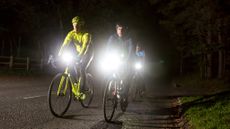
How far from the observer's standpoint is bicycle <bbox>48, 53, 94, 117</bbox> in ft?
30.6

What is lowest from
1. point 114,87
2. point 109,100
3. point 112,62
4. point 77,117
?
point 77,117

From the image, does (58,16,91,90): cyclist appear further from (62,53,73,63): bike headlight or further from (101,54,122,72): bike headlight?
(101,54,122,72): bike headlight

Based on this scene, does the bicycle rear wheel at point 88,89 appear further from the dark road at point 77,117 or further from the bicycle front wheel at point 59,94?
the bicycle front wheel at point 59,94

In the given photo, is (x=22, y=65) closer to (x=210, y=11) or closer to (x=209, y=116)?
(x=210, y=11)

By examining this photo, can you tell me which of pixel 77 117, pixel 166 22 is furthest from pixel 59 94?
pixel 166 22

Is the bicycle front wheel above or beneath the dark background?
beneath

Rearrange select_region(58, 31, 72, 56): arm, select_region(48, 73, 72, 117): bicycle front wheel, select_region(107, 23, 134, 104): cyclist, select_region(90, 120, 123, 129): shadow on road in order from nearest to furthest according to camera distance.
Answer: select_region(90, 120, 123, 129): shadow on road < select_region(48, 73, 72, 117): bicycle front wheel < select_region(58, 31, 72, 56): arm < select_region(107, 23, 134, 104): cyclist

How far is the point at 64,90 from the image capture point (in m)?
9.63

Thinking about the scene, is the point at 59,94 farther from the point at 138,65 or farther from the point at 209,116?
the point at 138,65

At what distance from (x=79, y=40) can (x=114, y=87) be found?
1524mm

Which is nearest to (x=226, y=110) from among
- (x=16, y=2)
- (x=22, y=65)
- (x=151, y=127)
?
(x=151, y=127)

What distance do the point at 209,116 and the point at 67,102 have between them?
3.72m

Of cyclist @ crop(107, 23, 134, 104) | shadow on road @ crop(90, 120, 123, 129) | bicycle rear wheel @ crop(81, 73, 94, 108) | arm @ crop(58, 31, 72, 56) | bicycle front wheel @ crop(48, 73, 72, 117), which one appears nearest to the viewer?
shadow on road @ crop(90, 120, 123, 129)

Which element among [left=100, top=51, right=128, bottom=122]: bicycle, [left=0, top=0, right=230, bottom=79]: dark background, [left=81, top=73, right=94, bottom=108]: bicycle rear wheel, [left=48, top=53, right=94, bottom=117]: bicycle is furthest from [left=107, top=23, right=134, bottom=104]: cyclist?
[left=0, top=0, right=230, bottom=79]: dark background
